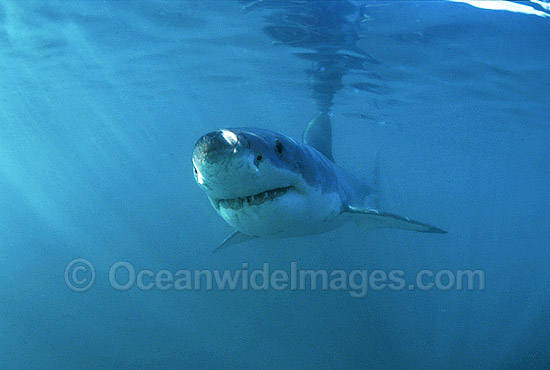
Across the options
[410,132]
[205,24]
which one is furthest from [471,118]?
[205,24]

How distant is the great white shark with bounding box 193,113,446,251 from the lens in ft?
10.0

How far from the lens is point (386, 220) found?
5.61 metres

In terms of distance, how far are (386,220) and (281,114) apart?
22.3 m

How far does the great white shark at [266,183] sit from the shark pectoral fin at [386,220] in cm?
1

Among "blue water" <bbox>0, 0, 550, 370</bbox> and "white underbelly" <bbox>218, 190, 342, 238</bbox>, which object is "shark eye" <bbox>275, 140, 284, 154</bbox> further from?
"blue water" <bbox>0, 0, 550, 370</bbox>

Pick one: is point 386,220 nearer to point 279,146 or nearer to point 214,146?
point 279,146

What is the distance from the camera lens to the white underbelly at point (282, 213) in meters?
3.71

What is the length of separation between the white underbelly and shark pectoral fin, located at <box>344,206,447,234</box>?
2.19ft

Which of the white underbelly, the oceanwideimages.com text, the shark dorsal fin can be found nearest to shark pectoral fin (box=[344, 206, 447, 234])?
the white underbelly

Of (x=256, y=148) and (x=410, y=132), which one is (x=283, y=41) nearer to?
(x=256, y=148)

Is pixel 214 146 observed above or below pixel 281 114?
above

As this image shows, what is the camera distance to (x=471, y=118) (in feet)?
66.4

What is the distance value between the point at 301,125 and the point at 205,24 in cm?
2076

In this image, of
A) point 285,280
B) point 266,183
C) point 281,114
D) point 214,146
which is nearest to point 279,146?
point 266,183
